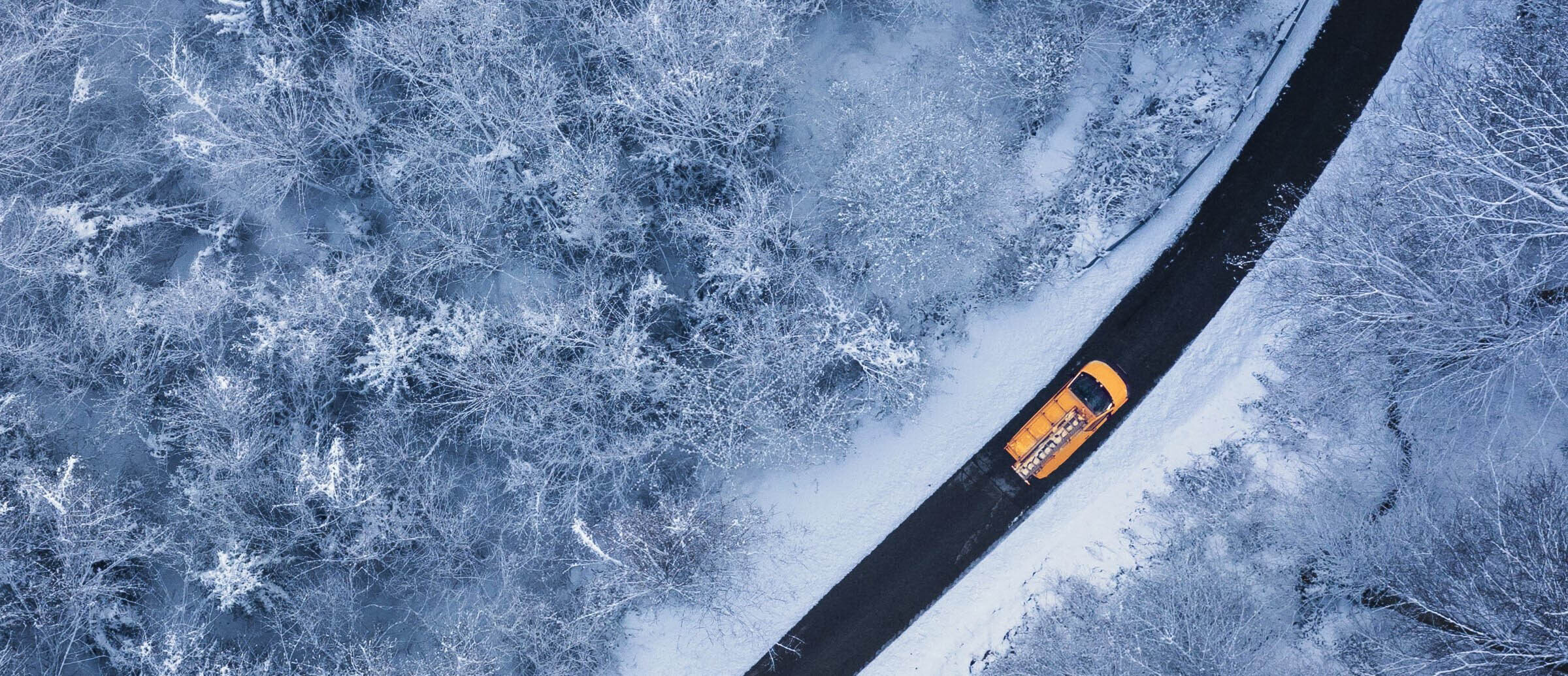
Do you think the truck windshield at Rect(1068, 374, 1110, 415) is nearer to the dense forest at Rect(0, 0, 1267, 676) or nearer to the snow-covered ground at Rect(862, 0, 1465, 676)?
the snow-covered ground at Rect(862, 0, 1465, 676)

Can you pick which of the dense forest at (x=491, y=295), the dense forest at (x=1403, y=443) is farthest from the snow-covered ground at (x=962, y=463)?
the dense forest at (x=1403, y=443)

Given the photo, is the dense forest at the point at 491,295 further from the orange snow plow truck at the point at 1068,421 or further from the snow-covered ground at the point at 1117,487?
the snow-covered ground at the point at 1117,487

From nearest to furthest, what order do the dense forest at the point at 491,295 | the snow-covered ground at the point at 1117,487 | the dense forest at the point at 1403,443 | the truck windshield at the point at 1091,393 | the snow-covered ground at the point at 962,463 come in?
1. the dense forest at the point at 1403,443
2. the dense forest at the point at 491,295
3. the snow-covered ground at the point at 1117,487
4. the truck windshield at the point at 1091,393
5. the snow-covered ground at the point at 962,463

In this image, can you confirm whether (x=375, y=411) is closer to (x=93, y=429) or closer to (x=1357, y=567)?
(x=93, y=429)

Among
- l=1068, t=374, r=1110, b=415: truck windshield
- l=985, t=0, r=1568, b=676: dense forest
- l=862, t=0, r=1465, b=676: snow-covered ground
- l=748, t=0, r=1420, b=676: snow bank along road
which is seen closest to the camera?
l=985, t=0, r=1568, b=676: dense forest

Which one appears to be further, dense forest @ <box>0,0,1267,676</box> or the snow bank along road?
the snow bank along road

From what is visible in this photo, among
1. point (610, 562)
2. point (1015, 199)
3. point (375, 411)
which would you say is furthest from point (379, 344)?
point (1015, 199)

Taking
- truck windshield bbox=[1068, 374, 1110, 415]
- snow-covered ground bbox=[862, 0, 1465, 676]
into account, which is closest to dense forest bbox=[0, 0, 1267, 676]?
truck windshield bbox=[1068, 374, 1110, 415]
